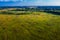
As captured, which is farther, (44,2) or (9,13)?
(44,2)

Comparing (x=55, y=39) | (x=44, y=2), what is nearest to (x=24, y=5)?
(x=44, y=2)

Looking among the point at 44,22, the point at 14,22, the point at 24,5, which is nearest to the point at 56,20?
the point at 44,22

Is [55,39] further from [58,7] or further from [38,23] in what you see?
[58,7]

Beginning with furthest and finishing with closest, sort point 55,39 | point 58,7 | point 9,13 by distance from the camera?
point 58,7 → point 9,13 → point 55,39

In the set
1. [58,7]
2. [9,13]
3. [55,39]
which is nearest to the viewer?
[55,39]

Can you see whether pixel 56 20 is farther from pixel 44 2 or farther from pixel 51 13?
pixel 44 2

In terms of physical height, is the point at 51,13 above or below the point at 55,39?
above
